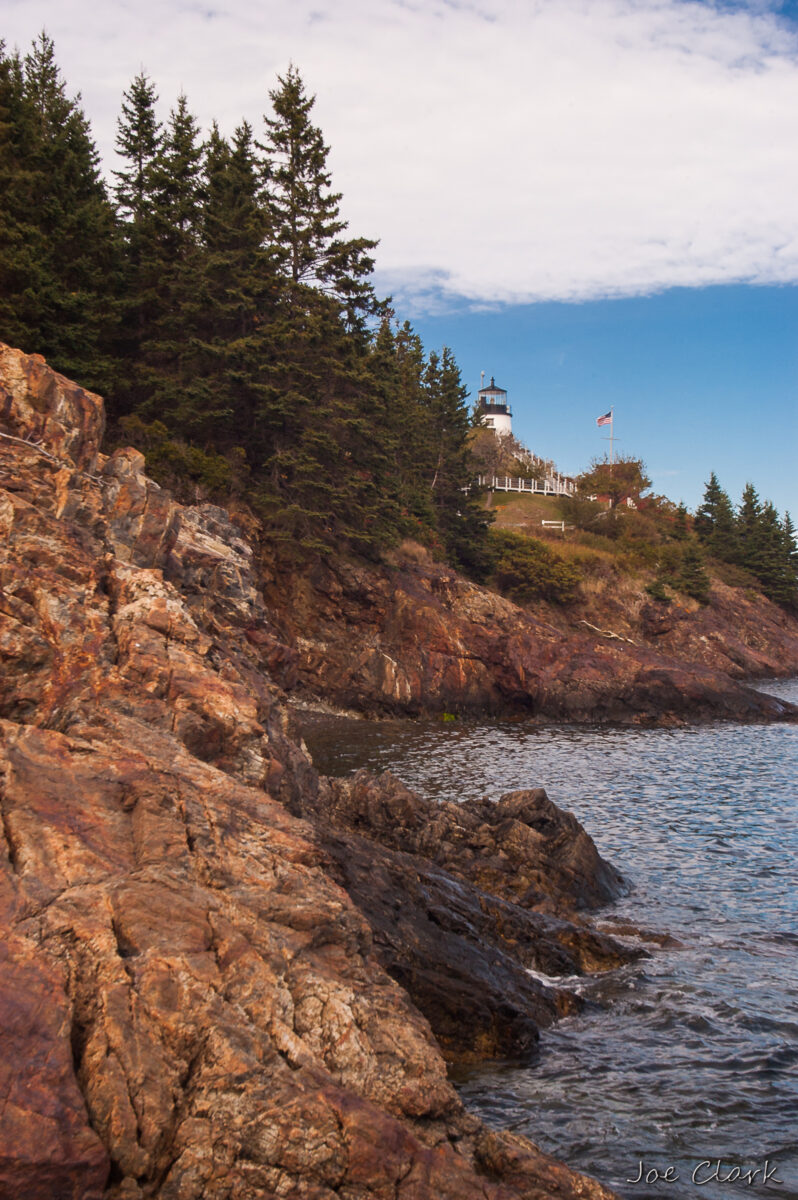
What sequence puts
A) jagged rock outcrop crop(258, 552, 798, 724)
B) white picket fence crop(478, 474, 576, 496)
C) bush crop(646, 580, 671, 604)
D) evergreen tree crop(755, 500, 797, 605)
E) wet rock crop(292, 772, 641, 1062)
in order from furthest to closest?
white picket fence crop(478, 474, 576, 496) → evergreen tree crop(755, 500, 797, 605) → bush crop(646, 580, 671, 604) → jagged rock outcrop crop(258, 552, 798, 724) → wet rock crop(292, 772, 641, 1062)

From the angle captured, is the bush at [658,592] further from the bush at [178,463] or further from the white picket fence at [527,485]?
the bush at [178,463]

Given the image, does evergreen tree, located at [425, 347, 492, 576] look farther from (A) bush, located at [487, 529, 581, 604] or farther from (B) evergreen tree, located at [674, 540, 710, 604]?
(B) evergreen tree, located at [674, 540, 710, 604]

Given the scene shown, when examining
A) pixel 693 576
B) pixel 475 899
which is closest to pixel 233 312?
pixel 475 899

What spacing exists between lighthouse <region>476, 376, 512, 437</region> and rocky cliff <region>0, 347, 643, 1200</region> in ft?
260

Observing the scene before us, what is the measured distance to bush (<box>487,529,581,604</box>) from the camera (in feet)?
162

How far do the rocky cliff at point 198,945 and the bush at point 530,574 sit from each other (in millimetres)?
36885

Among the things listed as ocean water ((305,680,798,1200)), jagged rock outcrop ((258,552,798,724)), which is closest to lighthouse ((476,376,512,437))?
jagged rock outcrop ((258,552,798,724))

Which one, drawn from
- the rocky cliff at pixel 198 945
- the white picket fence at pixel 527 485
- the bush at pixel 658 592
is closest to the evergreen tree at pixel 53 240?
the rocky cliff at pixel 198 945

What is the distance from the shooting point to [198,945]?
589cm

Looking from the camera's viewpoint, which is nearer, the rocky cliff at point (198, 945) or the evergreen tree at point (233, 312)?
the rocky cliff at point (198, 945)

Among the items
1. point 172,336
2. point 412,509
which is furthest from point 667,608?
point 172,336

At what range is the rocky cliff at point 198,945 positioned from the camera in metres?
4.86

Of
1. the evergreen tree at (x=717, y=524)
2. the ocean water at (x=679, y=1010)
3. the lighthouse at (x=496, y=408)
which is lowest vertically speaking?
the ocean water at (x=679, y=1010)

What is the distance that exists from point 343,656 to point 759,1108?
27.7 m
